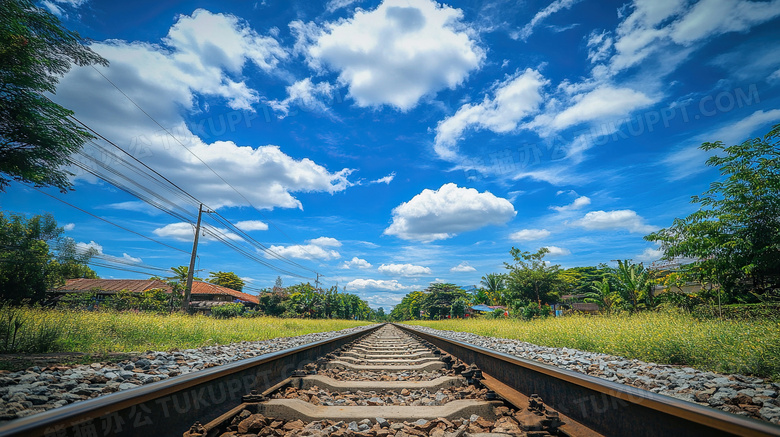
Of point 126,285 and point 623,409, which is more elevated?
point 126,285

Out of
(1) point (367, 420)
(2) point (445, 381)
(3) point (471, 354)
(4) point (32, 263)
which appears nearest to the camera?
(1) point (367, 420)

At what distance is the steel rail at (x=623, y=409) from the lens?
3.55ft

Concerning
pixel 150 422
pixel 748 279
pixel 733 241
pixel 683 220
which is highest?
pixel 683 220

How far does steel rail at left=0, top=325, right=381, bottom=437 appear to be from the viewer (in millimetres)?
1121

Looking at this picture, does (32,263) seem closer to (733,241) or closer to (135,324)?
(135,324)

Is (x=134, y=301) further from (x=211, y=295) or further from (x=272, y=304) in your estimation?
(x=211, y=295)

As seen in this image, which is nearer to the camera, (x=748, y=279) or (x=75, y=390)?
(x=75, y=390)

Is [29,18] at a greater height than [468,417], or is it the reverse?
[29,18]

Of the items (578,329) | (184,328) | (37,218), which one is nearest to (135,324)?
(184,328)

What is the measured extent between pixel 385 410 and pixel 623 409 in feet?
4.21

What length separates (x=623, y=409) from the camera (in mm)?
1584

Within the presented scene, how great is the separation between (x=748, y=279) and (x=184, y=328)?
16903 mm

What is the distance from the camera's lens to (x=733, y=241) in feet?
34.0

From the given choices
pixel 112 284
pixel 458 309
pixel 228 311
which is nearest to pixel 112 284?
pixel 112 284
